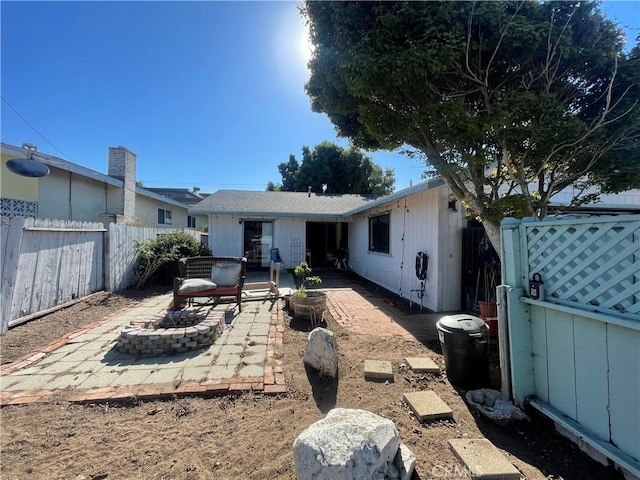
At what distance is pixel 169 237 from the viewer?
29.0ft

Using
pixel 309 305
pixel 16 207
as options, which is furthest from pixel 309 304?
pixel 16 207

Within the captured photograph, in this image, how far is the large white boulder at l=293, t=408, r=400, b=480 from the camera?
1.48m

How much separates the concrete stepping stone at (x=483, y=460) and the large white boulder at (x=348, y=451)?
610 millimetres

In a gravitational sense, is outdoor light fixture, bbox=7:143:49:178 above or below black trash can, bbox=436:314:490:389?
above

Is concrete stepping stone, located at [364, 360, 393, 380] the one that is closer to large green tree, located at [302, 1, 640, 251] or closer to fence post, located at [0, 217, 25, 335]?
large green tree, located at [302, 1, 640, 251]

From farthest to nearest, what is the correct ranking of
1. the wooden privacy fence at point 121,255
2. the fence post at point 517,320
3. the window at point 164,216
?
the window at point 164,216, the wooden privacy fence at point 121,255, the fence post at point 517,320

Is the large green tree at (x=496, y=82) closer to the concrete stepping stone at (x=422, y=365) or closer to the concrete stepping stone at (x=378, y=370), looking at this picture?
the concrete stepping stone at (x=422, y=365)

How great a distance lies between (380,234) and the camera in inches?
376

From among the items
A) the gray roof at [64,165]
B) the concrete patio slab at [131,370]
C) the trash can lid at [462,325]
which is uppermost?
the gray roof at [64,165]

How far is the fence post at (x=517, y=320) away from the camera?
2596mm

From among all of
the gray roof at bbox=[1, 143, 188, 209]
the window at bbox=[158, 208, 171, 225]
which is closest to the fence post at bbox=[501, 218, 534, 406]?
the gray roof at bbox=[1, 143, 188, 209]

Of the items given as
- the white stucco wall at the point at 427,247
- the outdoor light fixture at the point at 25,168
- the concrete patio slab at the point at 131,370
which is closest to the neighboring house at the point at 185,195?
the outdoor light fixture at the point at 25,168

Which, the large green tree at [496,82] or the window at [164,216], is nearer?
the large green tree at [496,82]

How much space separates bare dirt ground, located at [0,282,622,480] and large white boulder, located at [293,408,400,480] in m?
0.44
